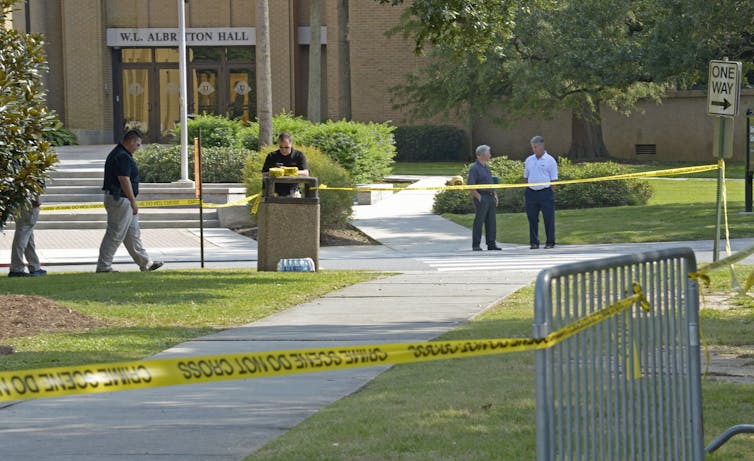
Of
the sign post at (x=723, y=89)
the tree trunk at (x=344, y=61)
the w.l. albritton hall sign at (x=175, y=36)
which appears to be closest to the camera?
the sign post at (x=723, y=89)

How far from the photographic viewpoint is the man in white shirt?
62.8ft

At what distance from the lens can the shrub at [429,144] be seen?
42.9m

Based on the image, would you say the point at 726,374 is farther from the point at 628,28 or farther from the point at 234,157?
the point at 628,28

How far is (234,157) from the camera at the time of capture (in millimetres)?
27203

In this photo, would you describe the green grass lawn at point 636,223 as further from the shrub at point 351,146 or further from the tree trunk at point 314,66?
the tree trunk at point 314,66

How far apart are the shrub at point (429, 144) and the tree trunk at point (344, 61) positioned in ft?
7.19

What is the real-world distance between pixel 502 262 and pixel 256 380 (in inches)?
362

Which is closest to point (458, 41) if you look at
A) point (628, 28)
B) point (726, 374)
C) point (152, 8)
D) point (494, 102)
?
point (726, 374)

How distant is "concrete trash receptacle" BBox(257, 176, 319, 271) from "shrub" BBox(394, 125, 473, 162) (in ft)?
89.0

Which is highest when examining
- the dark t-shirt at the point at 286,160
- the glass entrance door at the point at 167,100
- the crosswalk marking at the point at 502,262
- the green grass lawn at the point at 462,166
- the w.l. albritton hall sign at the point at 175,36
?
the w.l. albritton hall sign at the point at 175,36

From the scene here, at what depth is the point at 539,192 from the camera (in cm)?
1917

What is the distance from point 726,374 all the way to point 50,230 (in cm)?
1715

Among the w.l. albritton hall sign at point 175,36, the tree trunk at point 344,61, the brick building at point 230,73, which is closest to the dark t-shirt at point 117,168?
the tree trunk at point 344,61

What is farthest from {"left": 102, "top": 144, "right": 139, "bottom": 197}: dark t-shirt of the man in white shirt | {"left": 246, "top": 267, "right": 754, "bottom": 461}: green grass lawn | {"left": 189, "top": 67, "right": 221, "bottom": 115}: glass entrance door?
{"left": 189, "top": 67, "right": 221, "bottom": 115}: glass entrance door
